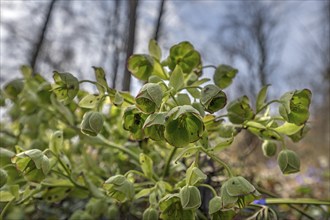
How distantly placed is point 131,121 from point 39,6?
4071 mm

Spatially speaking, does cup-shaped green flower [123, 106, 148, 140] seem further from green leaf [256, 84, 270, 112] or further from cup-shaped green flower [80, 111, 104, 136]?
green leaf [256, 84, 270, 112]

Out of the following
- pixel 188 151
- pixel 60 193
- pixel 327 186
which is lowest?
pixel 327 186

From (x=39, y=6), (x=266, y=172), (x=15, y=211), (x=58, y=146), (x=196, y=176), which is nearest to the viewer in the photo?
(x=196, y=176)

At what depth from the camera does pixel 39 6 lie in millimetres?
4098

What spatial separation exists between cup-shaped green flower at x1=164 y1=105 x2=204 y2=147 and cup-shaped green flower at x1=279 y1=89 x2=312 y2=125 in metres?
0.11

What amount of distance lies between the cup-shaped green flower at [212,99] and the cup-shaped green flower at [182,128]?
19 mm

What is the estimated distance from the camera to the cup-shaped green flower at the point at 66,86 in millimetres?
410

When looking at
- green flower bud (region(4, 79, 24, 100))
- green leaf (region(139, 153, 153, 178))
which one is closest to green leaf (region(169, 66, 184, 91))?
green leaf (region(139, 153, 153, 178))

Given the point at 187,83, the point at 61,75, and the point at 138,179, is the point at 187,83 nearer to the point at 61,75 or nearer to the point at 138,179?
the point at 61,75

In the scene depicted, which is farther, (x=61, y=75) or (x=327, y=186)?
(x=327, y=186)

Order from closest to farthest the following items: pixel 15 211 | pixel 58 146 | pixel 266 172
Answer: pixel 58 146 → pixel 15 211 → pixel 266 172

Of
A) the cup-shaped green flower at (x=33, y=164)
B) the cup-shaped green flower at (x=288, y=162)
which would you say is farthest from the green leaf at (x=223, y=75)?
the cup-shaped green flower at (x=33, y=164)

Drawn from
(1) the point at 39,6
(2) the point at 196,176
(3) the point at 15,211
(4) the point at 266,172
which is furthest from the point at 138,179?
(1) the point at 39,6

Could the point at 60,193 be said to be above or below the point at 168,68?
below
